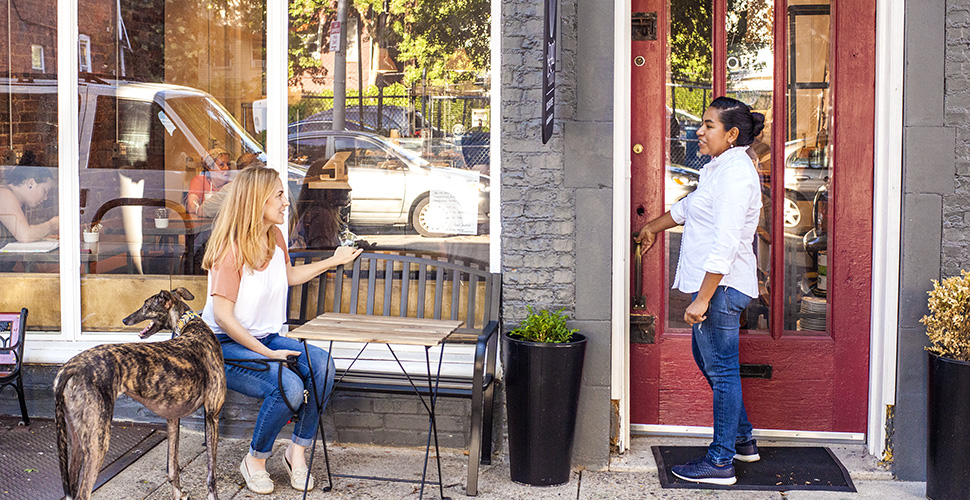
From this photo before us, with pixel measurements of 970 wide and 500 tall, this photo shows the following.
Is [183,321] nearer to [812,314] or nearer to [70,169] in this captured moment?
[70,169]

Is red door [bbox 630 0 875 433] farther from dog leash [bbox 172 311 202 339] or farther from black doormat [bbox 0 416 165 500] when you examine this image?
black doormat [bbox 0 416 165 500]

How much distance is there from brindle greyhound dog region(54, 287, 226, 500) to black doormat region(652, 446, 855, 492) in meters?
2.18

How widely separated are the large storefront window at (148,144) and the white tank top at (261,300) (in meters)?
1.01

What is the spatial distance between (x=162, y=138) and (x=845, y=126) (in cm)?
385

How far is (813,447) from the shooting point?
14.6ft

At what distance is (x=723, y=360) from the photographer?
3.98 meters

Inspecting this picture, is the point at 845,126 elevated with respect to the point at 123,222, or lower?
elevated

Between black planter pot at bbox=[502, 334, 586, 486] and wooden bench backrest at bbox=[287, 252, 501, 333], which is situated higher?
wooden bench backrest at bbox=[287, 252, 501, 333]

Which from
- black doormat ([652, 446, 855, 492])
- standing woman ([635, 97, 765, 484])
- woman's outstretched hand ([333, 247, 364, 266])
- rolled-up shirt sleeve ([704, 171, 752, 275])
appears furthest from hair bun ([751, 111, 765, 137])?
woman's outstretched hand ([333, 247, 364, 266])

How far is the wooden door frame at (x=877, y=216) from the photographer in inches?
163

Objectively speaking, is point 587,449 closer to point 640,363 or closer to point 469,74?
point 640,363

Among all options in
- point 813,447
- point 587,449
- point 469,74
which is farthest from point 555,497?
point 469,74

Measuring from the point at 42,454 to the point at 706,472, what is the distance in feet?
11.1

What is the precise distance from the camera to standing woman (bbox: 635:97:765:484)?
3.77 m
